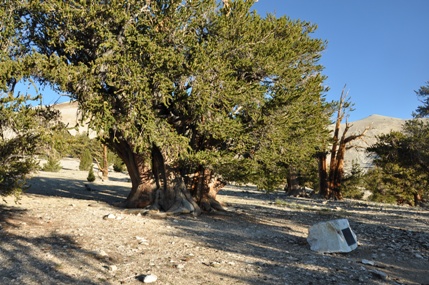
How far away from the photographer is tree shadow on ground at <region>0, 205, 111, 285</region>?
6.02 m

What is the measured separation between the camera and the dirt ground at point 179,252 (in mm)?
6574

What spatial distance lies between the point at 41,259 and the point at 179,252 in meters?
2.94

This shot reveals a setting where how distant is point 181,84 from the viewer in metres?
13.5

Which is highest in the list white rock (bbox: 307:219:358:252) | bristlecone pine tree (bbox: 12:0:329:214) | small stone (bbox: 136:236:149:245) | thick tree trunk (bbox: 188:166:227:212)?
bristlecone pine tree (bbox: 12:0:329:214)

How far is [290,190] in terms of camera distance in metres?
35.9

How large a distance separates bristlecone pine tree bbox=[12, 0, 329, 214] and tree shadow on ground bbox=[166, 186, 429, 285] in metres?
2.43

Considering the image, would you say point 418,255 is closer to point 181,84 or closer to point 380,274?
point 380,274

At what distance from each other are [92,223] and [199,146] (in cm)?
632

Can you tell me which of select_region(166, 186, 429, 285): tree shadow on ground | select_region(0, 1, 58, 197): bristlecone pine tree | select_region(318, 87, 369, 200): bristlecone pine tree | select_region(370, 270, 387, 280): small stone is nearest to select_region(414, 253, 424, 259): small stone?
select_region(166, 186, 429, 285): tree shadow on ground

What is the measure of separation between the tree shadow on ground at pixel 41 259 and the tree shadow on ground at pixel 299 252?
262 cm

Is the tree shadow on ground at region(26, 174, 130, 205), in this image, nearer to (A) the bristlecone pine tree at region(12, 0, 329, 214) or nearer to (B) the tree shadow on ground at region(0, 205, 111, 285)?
(A) the bristlecone pine tree at region(12, 0, 329, 214)

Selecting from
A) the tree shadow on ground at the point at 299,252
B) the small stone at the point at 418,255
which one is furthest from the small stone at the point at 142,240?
the small stone at the point at 418,255

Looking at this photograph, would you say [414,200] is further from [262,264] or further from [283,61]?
[262,264]

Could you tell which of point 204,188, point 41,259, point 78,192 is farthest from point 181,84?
point 78,192
